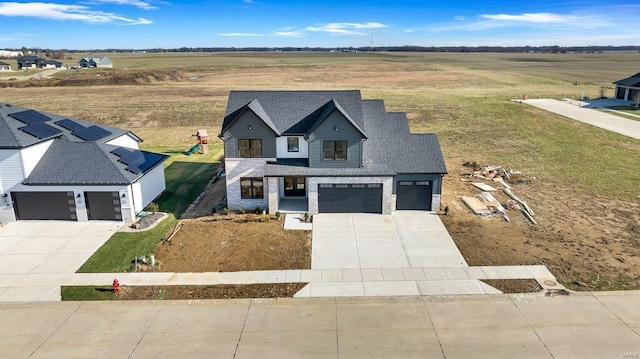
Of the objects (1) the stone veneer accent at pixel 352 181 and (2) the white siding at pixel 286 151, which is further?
(2) the white siding at pixel 286 151

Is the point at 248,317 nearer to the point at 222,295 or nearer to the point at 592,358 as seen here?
the point at 222,295

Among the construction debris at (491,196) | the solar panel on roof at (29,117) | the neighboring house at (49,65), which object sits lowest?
the construction debris at (491,196)

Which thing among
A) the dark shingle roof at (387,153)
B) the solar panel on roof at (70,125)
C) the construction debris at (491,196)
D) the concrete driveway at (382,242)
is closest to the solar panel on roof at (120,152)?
the solar panel on roof at (70,125)

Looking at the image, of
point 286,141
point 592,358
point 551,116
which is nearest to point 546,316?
point 592,358

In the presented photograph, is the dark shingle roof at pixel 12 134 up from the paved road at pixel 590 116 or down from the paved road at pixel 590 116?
up

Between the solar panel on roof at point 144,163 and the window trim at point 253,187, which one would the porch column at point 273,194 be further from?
the solar panel on roof at point 144,163

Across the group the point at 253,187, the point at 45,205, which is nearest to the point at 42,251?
the point at 45,205
